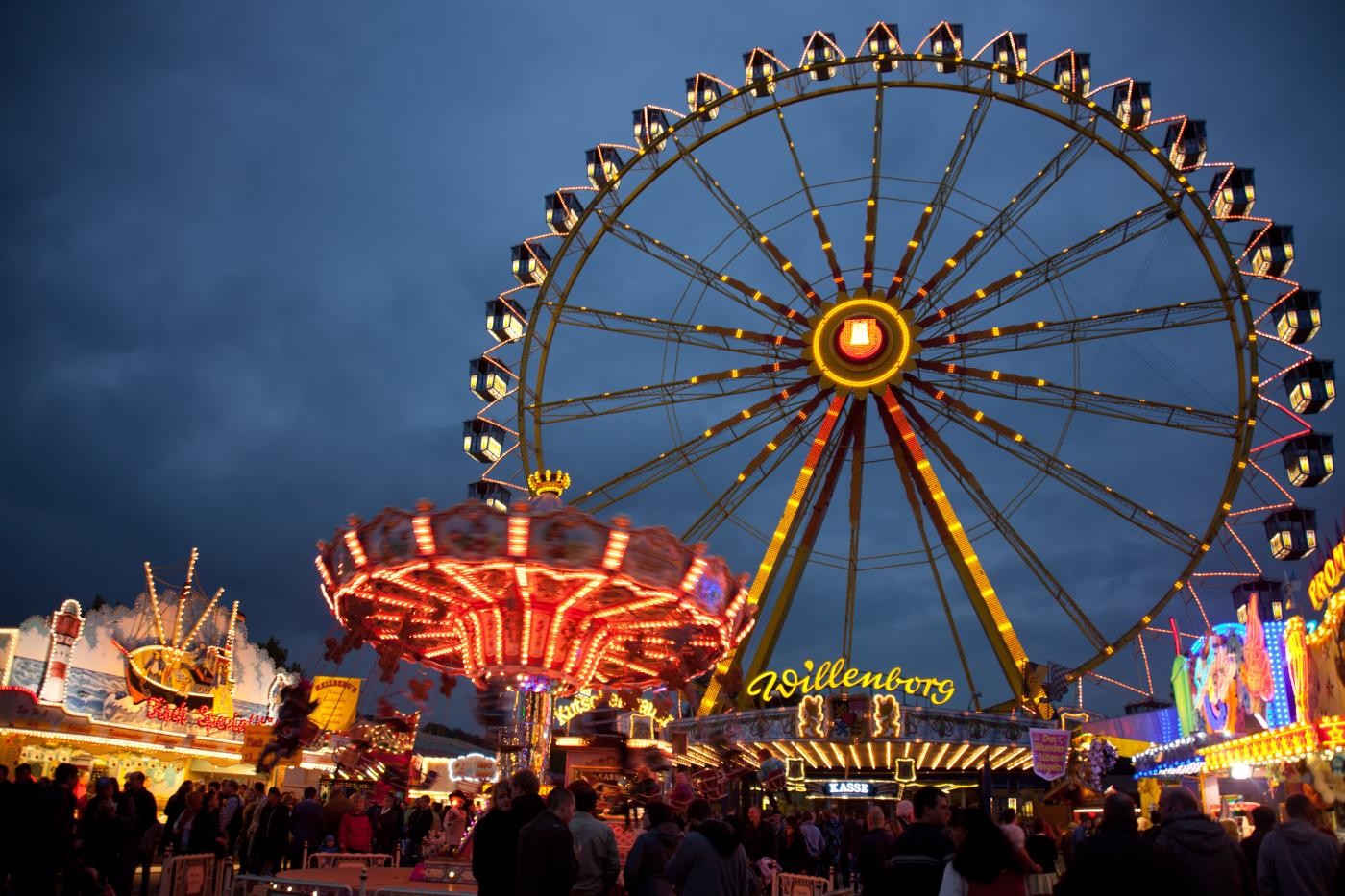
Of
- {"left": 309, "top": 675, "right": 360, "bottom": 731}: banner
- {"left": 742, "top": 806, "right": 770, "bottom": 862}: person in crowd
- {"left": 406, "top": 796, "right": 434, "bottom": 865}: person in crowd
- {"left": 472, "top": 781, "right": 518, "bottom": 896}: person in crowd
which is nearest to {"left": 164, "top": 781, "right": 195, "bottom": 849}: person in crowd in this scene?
{"left": 406, "top": 796, "right": 434, "bottom": 865}: person in crowd

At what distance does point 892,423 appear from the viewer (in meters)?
21.1

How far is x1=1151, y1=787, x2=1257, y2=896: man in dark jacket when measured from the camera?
15.2 feet

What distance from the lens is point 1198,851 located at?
4688mm

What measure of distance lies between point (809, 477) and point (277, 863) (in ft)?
40.8

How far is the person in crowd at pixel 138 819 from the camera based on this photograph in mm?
9750

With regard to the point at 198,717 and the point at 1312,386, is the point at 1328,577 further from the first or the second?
the point at 198,717

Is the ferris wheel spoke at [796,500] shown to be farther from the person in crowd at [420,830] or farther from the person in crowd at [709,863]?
the person in crowd at [709,863]

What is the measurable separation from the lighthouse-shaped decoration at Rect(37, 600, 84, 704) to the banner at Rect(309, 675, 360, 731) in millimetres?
10708

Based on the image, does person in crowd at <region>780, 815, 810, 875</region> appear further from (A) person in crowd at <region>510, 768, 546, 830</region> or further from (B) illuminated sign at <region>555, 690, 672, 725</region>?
(B) illuminated sign at <region>555, 690, 672, 725</region>

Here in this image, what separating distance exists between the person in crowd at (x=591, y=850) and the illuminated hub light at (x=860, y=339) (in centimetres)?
1620

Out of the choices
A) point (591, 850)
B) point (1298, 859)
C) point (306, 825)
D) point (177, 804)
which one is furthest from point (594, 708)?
point (1298, 859)

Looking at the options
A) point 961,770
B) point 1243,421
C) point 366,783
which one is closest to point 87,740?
point 366,783

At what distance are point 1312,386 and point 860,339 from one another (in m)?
8.09

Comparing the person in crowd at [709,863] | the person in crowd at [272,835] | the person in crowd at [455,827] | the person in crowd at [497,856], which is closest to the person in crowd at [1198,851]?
the person in crowd at [709,863]
